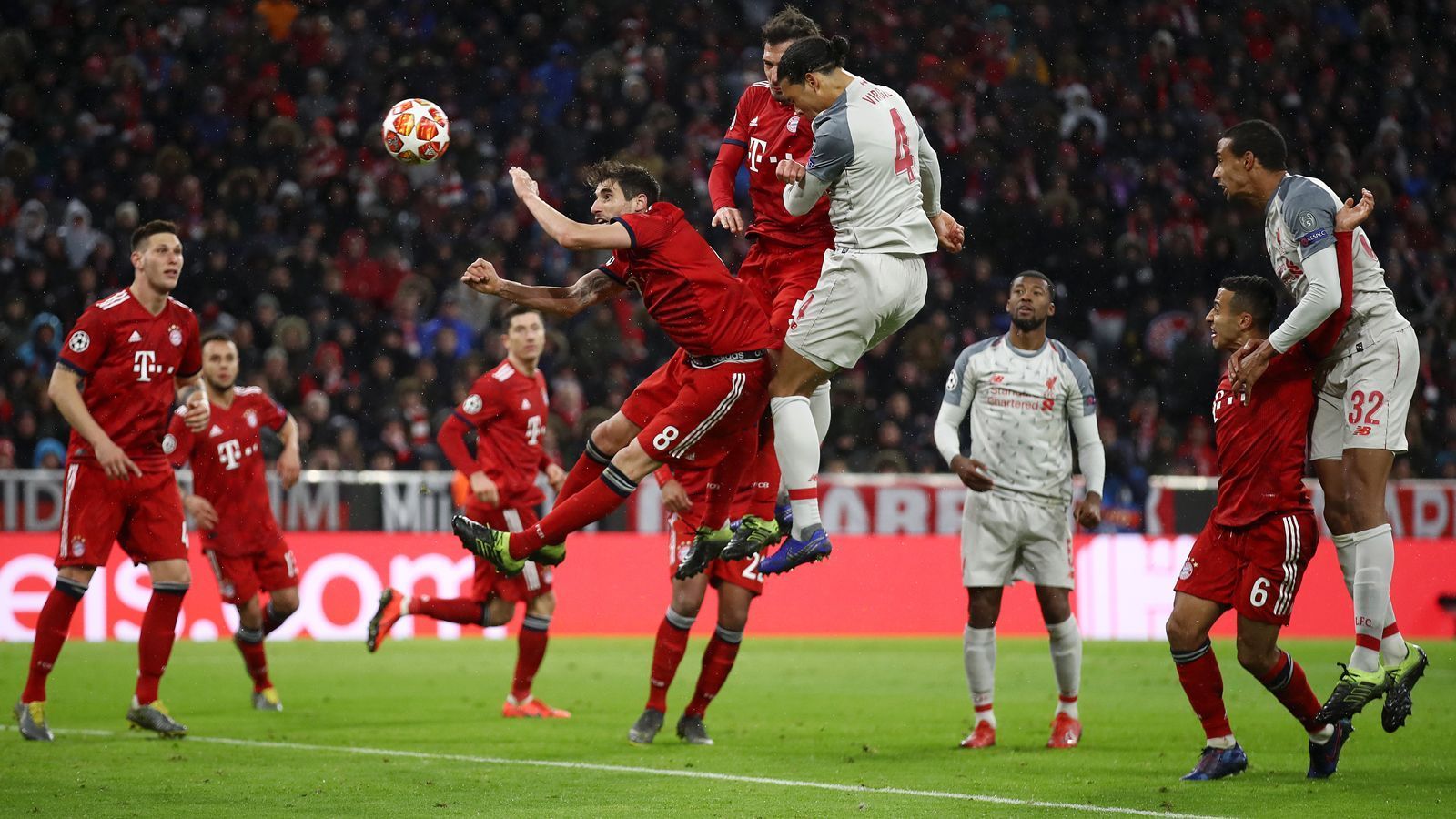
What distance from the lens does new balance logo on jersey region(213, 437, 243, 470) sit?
34.9 feet

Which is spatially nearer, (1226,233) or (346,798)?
(346,798)

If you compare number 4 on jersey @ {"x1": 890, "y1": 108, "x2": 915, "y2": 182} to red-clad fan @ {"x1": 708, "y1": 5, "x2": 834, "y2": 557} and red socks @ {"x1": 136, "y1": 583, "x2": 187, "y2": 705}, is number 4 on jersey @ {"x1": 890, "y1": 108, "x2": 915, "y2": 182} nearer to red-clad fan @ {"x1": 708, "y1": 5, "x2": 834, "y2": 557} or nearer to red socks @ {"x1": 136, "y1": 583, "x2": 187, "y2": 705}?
red-clad fan @ {"x1": 708, "y1": 5, "x2": 834, "y2": 557}

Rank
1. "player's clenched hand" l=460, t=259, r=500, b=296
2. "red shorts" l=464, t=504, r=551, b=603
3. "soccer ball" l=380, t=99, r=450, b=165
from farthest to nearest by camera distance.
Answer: "red shorts" l=464, t=504, r=551, b=603
"soccer ball" l=380, t=99, r=450, b=165
"player's clenched hand" l=460, t=259, r=500, b=296

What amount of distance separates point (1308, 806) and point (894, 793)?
1664 mm

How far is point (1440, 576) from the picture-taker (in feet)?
51.6

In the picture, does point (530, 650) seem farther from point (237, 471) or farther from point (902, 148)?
point (902, 148)

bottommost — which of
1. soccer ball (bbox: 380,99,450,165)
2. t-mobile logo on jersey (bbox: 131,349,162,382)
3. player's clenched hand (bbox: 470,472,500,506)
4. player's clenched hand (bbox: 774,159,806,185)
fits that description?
player's clenched hand (bbox: 470,472,500,506)

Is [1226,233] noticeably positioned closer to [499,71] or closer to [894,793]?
[499,71]

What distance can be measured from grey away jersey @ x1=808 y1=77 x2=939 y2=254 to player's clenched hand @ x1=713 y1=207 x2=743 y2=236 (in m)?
0.42

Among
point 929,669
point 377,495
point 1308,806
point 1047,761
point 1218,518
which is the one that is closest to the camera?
point 1308,806

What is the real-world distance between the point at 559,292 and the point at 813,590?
9.07 metres

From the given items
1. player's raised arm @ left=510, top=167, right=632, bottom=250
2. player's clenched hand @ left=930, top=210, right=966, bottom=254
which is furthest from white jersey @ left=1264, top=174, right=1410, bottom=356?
player's raised arm @ left=510, top=167, right=632, bottom=250

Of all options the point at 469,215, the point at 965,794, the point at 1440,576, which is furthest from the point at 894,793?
the point at 469,215

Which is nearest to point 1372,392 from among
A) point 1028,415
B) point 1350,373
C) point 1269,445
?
point 1350,373
